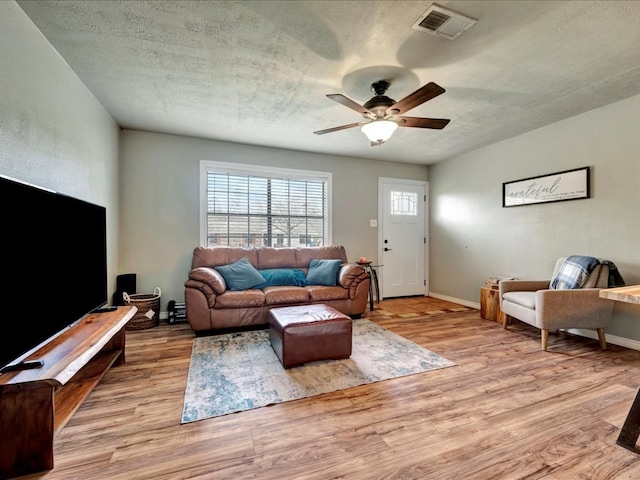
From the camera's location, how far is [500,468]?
1.33 meters

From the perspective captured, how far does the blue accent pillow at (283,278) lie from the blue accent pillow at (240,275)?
0.37ft

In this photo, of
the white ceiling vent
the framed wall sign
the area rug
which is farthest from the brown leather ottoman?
the framed wall sign

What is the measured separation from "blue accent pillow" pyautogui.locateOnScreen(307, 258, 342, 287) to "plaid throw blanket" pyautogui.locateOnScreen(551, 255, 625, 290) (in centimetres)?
250

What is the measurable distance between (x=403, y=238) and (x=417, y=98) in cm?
339

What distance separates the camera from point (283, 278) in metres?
3.75

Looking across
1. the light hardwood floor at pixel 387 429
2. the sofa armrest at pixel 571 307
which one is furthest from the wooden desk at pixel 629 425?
the sofa armrest at pixel 571 307

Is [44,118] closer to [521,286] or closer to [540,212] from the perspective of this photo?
[521,286]

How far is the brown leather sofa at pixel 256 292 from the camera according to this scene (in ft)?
10.1

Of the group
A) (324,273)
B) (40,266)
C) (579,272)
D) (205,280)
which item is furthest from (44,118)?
(579,272)

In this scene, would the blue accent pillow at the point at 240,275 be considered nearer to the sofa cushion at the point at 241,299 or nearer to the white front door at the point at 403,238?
the sofa cushion at the point at 241,299

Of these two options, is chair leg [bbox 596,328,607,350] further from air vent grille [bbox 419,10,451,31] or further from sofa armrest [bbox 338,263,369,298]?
air vent grille [bbox 419,10,451,31]

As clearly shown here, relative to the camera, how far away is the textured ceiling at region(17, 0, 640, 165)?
1730 millimetres

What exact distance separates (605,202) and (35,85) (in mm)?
5103

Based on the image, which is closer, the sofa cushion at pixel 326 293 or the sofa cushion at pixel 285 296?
the sofa cushion at pixel 285 296
